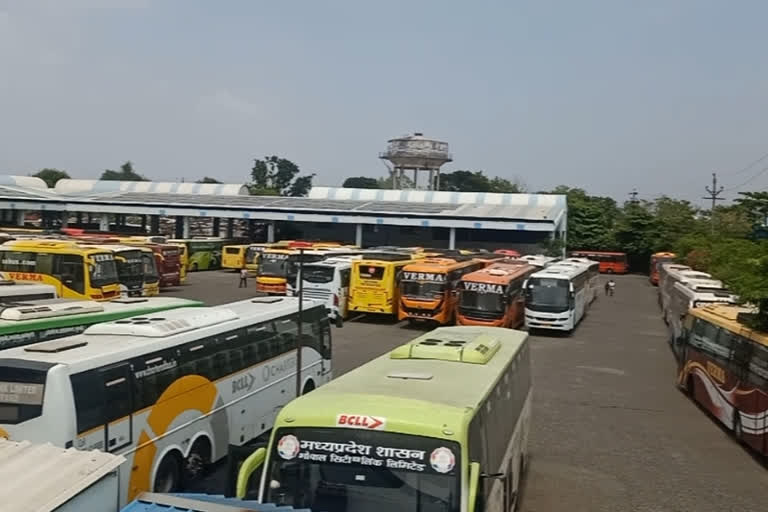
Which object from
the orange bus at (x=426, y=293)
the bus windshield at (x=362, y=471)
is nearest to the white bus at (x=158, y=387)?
the bus windshield at (x=362, y=471)

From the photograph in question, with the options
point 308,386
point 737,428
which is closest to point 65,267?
point 308,386

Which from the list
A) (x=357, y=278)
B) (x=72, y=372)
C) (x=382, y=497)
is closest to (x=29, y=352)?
(x=72, y=372)

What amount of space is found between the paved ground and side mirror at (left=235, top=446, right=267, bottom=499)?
12.5 feet

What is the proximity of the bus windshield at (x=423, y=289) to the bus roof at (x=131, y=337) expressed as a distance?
40.9 ft

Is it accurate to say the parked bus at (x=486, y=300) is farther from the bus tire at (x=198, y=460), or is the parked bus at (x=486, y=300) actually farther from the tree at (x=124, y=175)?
the tree at (x=124, y=175)

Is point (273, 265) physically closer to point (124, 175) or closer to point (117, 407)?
point (117, 407)

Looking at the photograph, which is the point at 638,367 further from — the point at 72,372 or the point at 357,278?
the point at 72,372

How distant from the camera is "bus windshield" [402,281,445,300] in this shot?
23.0 meters

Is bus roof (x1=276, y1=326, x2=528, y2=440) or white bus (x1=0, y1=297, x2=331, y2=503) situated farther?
white bus (x1=0, y1=297, x2=331, y2=503)

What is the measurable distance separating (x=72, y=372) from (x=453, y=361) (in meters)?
3.53

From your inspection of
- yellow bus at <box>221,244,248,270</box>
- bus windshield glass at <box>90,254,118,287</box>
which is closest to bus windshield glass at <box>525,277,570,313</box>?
bus windshield glass at <box>90,254,118,287</box>

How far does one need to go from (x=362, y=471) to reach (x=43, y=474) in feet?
6.49

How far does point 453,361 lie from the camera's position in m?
7.31

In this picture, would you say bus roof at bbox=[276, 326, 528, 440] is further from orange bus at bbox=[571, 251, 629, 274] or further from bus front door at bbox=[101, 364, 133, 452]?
orange bus at bbox=[571, 251, 629, 274]
